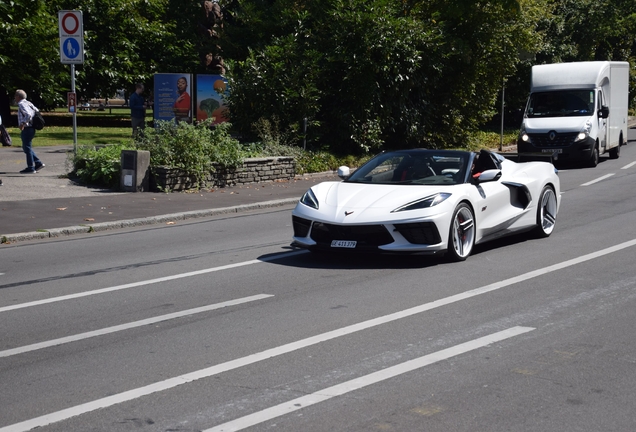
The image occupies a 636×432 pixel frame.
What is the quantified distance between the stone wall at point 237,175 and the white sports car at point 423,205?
23.5 feet

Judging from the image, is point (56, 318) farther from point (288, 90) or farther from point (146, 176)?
point (288, 90)

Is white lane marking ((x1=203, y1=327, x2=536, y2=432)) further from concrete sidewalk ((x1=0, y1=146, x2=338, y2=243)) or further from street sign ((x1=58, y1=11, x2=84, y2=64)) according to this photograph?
street sign ((x1=58, y1=11, x2=84, y2=64))

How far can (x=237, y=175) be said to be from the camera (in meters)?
19.2

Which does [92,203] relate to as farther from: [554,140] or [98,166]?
[554,140]

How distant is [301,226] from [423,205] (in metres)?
1.45

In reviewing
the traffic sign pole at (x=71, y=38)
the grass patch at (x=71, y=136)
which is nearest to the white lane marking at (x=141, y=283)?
the traffic sign pole at (x=71, y=38)

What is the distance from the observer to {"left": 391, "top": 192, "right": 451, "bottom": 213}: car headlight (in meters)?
9.73

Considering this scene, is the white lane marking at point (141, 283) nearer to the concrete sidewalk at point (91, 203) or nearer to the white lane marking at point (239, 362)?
the white lane marking at point (239, 362)

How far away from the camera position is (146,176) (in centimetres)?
1745

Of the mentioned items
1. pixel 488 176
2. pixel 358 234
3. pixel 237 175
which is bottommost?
pixel 358 234

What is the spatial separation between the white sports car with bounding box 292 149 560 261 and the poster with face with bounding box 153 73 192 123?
14730 millimetres

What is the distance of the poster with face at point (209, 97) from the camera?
2645 cm

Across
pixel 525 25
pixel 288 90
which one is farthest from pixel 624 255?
pixel 525 25

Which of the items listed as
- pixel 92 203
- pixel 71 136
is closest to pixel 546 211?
pixel 92 203
